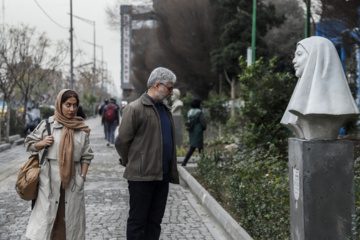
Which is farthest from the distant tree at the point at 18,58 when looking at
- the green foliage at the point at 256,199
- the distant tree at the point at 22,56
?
the green foliage at the point at 256,199

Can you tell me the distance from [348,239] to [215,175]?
14.2 ft

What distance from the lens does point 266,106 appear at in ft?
36.1

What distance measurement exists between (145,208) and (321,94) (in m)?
1.83

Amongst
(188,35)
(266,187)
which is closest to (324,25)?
(266,187)

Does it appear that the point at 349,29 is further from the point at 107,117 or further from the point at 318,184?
the point at 107,117

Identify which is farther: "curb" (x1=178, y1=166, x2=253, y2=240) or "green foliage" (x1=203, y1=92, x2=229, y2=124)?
"green foliage" (x1=203, y1=92, x2=229, y2=124)

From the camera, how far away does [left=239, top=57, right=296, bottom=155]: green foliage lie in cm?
1095

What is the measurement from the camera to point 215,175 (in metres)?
8.70

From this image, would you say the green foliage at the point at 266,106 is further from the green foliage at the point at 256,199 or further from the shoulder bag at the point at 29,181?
the shoulder bag at the point at 29,181

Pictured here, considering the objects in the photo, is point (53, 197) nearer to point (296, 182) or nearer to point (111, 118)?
point (296, 182)

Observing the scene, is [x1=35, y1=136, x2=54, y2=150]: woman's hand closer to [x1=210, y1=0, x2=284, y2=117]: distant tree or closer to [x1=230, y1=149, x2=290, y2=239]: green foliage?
[x1=230, y1=149, x2=290, y2=239]: green foliage

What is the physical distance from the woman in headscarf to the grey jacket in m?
0.42

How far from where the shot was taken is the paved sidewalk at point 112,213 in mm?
6406

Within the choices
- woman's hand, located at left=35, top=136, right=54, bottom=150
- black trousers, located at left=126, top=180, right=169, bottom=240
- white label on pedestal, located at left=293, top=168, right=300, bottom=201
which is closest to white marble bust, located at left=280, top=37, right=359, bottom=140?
white label on pedestal, located at left=293, top=168, right=300, bottom=201
